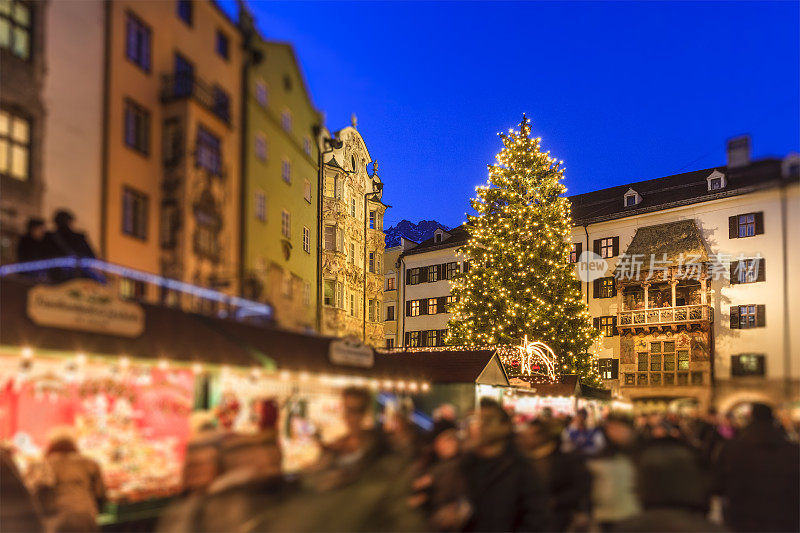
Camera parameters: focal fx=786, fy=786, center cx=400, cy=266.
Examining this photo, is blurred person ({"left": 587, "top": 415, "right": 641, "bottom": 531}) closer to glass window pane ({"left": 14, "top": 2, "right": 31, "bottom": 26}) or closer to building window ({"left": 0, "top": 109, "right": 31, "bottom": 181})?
building window ({"left": 0, "top": 109, "right": 31, "bottom": 181})

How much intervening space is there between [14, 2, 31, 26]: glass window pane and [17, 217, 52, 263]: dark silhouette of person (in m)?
1.93

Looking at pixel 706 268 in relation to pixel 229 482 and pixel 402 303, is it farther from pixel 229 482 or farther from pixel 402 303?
pixel 229 482

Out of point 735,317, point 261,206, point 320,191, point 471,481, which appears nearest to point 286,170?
point 261,206

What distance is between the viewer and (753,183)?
9.76 m

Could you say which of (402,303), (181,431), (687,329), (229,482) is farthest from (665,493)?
(402,303)

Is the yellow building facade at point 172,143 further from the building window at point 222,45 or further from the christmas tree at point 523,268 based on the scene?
the christmas tree at point 523,268

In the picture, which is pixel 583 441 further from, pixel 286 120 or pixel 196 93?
pixel 196 93

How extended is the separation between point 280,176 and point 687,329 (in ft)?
101

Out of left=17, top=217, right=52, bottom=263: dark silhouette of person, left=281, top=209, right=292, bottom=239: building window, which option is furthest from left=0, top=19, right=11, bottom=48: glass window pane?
left=281, top=209, right=292, bottom=239: building window

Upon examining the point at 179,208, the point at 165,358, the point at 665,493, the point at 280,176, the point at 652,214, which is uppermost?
the point at 652,214

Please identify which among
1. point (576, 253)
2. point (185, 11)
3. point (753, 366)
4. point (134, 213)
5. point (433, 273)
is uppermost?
point (576, 253)

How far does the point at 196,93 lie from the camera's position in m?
8.77

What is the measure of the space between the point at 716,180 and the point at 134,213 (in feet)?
121

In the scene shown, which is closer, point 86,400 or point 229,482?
point 229,482
